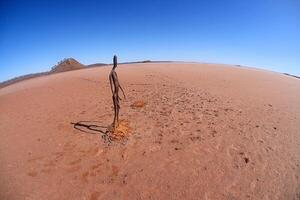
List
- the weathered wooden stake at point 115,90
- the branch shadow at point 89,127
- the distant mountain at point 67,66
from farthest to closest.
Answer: the distant mountain at point 67,66, the branch shadow at point 89,127, the weathered wooden stake at point 115,90

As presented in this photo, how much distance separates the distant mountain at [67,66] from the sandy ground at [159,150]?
597 inches

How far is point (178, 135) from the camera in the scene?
7195mm

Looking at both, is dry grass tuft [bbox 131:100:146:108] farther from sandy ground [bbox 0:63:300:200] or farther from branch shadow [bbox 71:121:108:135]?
branch shadow [bbox 71:121:108:135]

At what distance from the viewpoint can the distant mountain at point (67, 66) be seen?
2556 cm

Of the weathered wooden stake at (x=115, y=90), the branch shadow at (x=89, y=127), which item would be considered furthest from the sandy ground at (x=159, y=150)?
the weathered wooden stake at (x=115, y=90)

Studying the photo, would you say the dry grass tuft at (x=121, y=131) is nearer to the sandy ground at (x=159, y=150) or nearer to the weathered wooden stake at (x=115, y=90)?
the weathered wooden stake at (x=115, y=90)

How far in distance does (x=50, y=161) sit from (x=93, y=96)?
5.27 m

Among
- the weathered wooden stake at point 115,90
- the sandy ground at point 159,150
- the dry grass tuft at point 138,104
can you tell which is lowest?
the sandy ground at point 159,150

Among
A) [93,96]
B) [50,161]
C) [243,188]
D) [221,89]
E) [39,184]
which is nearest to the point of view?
[243,188]

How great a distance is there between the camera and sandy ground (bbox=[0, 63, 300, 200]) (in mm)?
5180

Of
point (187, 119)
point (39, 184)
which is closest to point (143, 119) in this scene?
point (187, 119)

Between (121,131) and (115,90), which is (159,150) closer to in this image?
→ (121,131)

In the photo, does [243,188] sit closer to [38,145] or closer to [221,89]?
[38,145]

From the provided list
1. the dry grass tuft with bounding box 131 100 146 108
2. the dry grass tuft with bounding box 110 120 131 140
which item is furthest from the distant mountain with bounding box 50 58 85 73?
the dry grass tuft with bounding box 110 120 131 140
